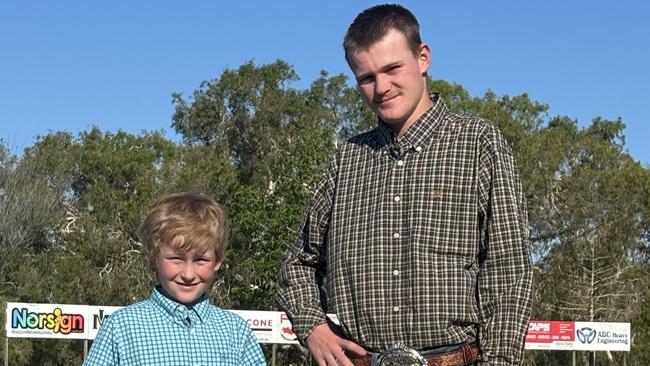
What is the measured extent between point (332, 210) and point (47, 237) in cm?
4603

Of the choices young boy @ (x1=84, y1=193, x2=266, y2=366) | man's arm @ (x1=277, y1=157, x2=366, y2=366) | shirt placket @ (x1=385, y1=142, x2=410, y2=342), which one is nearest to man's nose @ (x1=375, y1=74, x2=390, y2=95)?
shirt placket @ (x1=385, y1=142, x2=410, y2=342)

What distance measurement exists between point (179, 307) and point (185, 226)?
0.31m

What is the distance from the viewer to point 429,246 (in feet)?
12.4

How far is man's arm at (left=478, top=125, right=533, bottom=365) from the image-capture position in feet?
11.8

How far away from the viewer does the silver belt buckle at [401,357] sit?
3666 mm

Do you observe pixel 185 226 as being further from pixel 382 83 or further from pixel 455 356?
pixel 455 356

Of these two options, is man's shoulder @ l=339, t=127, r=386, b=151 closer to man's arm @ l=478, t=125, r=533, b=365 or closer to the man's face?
the man's face

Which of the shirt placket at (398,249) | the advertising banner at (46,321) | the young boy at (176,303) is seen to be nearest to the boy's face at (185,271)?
the young boy at (176,303)

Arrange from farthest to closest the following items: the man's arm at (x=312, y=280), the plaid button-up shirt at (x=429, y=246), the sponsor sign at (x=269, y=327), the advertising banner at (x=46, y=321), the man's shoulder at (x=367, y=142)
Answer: the sponsor sign at (x=269, y=327) → the advertising banner at (x=46, y=321) → the man's shoulder at (x=367, y=142) → the man's arm at (x=312, y=280) → the plaid button-up shirt at (x=429, y=246)

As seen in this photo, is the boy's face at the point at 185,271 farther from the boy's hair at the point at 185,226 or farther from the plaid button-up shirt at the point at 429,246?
the plaid button-up shirt at the point at 429,246

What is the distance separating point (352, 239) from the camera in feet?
13.0

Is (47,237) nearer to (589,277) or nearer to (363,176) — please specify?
(589,277)

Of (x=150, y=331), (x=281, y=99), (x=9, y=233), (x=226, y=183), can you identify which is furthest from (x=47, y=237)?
(x=150, y=331)

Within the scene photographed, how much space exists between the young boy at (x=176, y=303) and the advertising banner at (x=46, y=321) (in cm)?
2625
